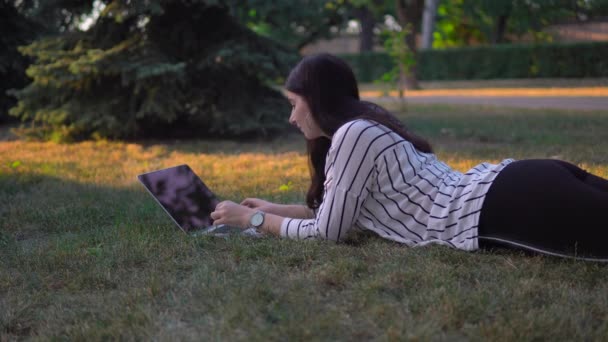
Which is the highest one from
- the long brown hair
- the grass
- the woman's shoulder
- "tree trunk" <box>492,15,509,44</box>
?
"tree trunk" <box>492,15,509,44</box>

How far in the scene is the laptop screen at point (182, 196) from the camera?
362 centimetres

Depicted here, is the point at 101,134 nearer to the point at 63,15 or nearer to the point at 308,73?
the point at 63,15

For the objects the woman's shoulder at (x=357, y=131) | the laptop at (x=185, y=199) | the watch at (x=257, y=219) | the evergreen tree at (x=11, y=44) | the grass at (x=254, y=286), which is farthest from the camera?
the evergreen tree at (x=11, y=44)

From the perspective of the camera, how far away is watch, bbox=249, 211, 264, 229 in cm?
332

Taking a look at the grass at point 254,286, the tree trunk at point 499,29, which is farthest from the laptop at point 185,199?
the tree trunk at point 499,29

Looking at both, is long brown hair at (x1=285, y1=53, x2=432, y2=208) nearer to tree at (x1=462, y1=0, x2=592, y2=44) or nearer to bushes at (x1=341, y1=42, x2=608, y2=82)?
bushes at (x1=341, y1=42, x2=608, y2=82)

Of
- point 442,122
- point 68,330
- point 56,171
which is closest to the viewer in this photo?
point 68,330

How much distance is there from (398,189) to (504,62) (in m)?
25.2

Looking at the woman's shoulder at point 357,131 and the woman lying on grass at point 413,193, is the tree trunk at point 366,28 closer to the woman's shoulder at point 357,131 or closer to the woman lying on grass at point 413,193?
the woman lying on grass at point 413,193

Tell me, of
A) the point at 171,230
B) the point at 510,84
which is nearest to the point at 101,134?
the point at 171,230

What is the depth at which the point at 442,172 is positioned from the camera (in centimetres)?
312

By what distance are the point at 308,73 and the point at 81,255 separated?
4.89 feet

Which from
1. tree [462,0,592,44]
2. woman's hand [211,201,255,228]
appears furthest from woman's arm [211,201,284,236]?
tree [462,0,592,44]

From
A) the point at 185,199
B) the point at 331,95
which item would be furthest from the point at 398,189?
the point at 185,199
